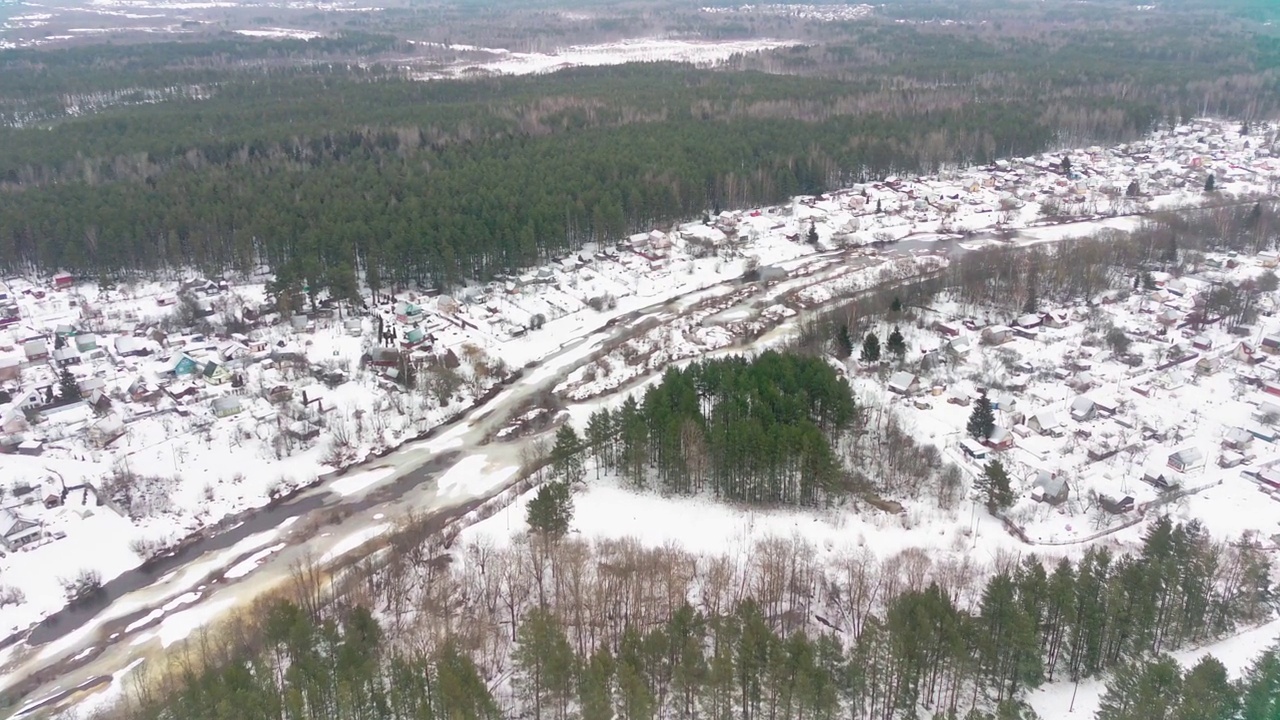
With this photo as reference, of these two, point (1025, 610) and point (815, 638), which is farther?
point (815, 638)

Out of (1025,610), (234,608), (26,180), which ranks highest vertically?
(26,180)

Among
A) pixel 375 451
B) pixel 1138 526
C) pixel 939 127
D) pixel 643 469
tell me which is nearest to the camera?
pixel 1138 526

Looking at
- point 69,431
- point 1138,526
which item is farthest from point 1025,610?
point 69,431

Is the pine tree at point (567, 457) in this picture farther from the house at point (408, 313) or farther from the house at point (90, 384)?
the house at point (90, 384)

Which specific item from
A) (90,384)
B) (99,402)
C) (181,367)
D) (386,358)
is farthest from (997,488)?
(90,384)

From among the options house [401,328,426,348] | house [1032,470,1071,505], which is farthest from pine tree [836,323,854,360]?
house [401,328,426,348]

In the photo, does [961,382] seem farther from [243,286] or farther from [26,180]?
[26,180]
